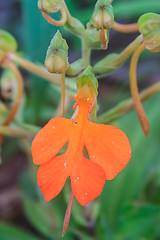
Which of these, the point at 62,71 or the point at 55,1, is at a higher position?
the point at 55,1

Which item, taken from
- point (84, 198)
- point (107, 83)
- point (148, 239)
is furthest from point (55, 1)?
point (107, 83)

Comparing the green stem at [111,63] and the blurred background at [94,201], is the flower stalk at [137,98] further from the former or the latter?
the blurred background at [94,201]

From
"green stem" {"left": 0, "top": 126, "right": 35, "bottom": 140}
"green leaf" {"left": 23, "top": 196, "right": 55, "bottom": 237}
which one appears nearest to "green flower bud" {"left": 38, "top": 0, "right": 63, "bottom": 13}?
"green stem" {"left": 0, "top": 126, "right": 35, "bottom": 140}

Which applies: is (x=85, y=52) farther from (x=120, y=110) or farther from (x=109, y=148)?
(x=109, y=148)

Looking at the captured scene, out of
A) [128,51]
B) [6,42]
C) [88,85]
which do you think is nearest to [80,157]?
[88,85]

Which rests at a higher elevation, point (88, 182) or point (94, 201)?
point (88, 182)

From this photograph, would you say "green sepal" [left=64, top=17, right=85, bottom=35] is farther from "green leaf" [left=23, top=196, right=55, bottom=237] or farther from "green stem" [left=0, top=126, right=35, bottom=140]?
"green leaf" [left=23, top=196, right=55, bottom=237]

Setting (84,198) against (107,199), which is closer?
(84,198)

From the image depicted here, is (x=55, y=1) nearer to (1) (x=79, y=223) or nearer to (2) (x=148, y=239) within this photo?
(1) (x=79, y=223)
